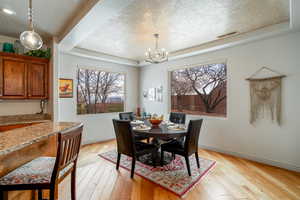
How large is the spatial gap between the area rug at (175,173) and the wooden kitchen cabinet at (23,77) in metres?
2.18

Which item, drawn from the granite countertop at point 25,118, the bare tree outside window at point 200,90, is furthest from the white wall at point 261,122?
the granite countertop at point 25,118

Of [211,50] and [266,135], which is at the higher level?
[211,50]

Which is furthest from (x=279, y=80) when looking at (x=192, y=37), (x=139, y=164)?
(x=139, y=164)

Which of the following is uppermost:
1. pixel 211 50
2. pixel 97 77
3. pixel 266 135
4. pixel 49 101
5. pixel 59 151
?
pixel 211 50

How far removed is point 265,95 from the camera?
3088 mm

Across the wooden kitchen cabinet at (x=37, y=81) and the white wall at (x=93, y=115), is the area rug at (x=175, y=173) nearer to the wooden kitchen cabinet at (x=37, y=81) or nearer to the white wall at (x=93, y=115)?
the white wall at (x=93, y=115)

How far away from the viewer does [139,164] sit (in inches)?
120

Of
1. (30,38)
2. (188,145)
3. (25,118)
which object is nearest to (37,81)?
(25,118)

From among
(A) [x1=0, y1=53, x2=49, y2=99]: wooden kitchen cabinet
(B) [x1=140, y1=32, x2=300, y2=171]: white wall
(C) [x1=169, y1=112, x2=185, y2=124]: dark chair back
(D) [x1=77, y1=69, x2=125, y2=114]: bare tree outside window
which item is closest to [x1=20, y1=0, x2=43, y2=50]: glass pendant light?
(A) [x1=0, y1=53, x2=49, y2=99]: wooden kitchen cabinet

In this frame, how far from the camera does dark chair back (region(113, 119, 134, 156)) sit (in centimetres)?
251

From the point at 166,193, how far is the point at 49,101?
322 cm

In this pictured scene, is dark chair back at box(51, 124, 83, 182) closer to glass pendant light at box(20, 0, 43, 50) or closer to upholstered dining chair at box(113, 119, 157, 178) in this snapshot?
upholstered dining chair at box(113, 119, 157, 178)

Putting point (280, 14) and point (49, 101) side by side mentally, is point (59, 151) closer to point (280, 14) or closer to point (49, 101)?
point (49, 101)

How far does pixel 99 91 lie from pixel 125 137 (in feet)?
9.00
